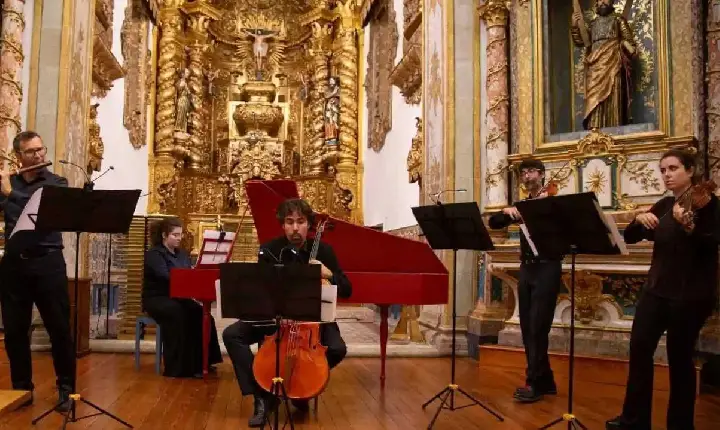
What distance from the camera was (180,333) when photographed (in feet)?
19.2

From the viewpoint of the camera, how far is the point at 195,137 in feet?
44.0

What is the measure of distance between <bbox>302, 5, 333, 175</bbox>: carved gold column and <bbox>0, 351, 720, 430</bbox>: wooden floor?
7.60 metres

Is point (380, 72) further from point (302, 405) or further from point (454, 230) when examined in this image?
point (302, 405)

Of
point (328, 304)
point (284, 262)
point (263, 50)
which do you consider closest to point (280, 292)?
point (328, 304)

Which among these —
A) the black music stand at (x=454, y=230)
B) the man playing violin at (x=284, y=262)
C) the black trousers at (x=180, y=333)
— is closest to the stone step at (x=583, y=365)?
the black music stand at (x=454, y=230)

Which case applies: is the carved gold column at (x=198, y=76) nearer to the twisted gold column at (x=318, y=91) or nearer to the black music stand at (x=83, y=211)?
the twisted gold column at (x=318, y=91)

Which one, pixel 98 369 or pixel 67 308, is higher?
pixel 67 308

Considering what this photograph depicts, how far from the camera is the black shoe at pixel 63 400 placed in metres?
Answer: 4.21

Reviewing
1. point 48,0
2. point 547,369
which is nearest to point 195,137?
point 48,0

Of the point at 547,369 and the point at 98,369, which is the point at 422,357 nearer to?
the point at 547,369

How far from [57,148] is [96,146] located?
2.56m

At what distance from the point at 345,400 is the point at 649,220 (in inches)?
94.7

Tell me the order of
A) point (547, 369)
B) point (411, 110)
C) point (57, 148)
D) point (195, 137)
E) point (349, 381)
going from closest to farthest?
point (547, 369)
point (349, 381)
point (57, 148)
point (411, 110)
point (195, 137)

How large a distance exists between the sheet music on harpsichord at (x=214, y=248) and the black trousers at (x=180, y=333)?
1.55 feet
